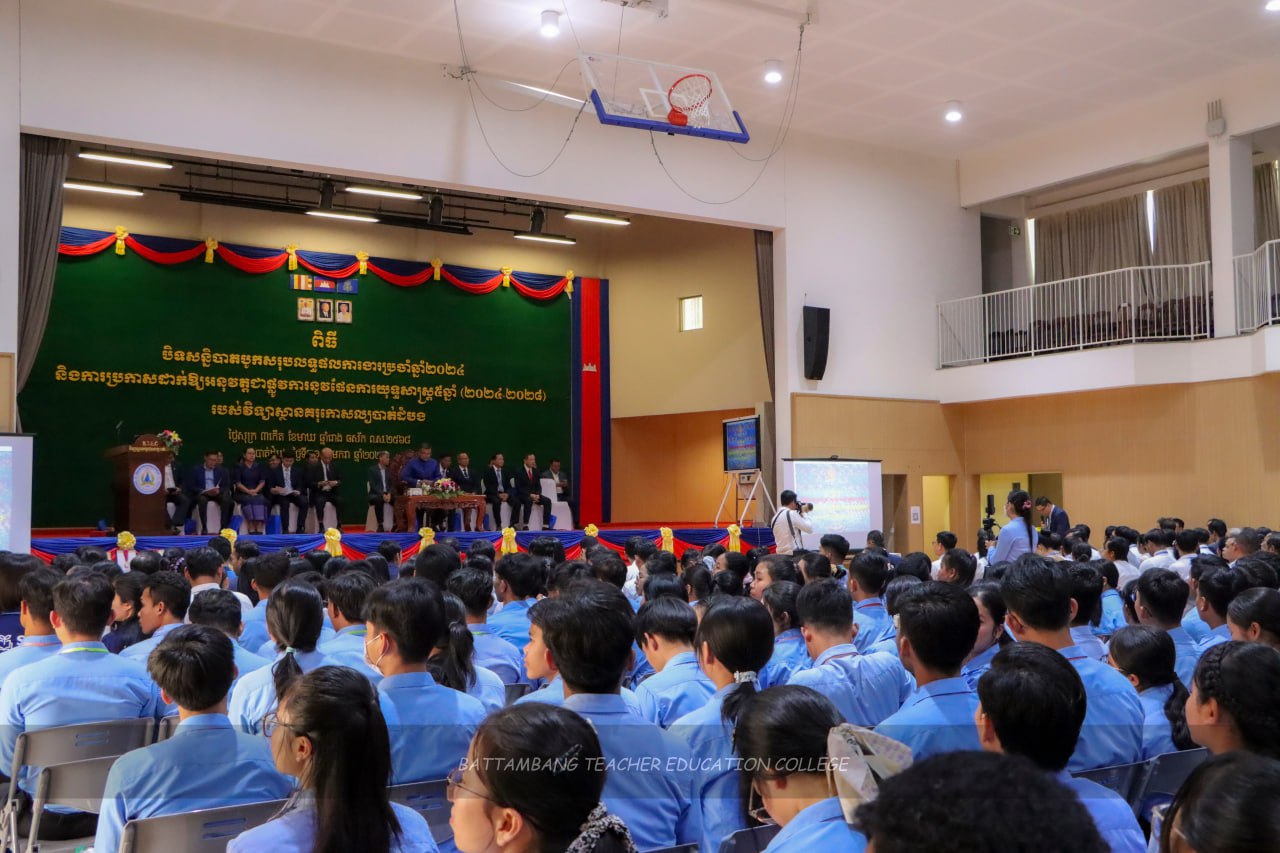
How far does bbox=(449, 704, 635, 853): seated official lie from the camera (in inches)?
62.1

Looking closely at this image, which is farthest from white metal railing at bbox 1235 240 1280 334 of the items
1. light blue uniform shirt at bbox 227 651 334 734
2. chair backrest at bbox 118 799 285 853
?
chair backrest at bbox 118 799 285 853

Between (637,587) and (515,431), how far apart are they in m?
10.7

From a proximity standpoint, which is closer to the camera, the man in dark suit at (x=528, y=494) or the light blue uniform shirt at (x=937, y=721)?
the light blue uniform shirt at (x=937, y=721)

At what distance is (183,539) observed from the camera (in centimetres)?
1027

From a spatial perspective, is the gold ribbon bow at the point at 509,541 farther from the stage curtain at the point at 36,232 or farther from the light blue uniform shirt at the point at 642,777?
the light blue uniform shirt at the point at 642,777

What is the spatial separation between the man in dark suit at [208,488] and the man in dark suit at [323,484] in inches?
44.7

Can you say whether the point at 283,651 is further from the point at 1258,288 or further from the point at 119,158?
the point at 1258,288

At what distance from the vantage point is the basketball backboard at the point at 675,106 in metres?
10.1

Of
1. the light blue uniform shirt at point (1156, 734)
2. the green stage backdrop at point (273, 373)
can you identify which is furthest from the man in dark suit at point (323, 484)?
the light blue uniform shirt at point (1156, 734)

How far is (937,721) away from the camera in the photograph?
8.92ft

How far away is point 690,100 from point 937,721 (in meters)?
8.89

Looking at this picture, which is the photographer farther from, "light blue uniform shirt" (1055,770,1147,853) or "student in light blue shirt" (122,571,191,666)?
"light blue uniform shirt" (1055,770,1147,853)

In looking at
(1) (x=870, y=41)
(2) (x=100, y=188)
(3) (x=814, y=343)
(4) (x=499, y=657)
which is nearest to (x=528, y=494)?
(3) (x=814, y=343)

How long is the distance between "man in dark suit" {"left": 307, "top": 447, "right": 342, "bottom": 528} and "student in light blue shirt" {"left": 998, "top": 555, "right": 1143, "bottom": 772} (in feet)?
39.0
